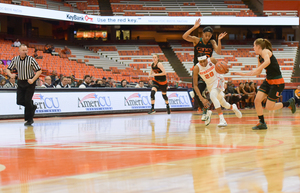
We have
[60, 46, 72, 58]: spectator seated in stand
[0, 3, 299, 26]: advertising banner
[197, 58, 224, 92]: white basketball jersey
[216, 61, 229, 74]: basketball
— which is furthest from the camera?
[0, 3, 299, 26]: advertising banner

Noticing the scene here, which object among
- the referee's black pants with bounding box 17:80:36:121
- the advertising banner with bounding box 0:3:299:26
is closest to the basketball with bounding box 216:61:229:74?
the referee's black pants with bounding box 17:80:36:121

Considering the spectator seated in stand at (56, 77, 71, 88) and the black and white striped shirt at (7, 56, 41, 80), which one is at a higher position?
the black and white striped shirt at (7, 56, 41, 80)

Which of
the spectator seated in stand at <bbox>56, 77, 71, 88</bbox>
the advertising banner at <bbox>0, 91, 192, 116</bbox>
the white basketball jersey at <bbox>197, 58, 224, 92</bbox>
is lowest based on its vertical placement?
the advertising banner at <bbox>0, 91, 192, 116</bbox>

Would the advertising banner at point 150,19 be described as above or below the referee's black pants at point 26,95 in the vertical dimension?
above

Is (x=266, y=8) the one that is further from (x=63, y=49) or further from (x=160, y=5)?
(x=63, y=49)

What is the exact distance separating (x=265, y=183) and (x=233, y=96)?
20.4 m

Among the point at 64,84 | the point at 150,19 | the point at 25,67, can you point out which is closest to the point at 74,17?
the point at 150,19

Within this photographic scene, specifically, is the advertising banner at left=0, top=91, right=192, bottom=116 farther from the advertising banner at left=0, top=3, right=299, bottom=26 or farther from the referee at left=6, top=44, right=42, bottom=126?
the advertising banner at left=0, top=3, right=299, bottom=26

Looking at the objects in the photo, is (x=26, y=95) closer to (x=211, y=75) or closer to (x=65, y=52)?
(x=211, y=75)

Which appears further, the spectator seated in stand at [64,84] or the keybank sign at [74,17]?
the keybank sign at [74,17]

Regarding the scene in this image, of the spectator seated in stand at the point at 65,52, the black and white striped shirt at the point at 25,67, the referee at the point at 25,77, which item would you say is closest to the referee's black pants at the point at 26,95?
the referee at the point at 25,77

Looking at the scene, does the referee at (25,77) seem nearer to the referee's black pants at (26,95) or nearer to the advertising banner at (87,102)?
the referee's black pants at (26,95)

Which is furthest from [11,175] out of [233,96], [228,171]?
[233,96]

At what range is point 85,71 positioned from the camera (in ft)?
96.2
